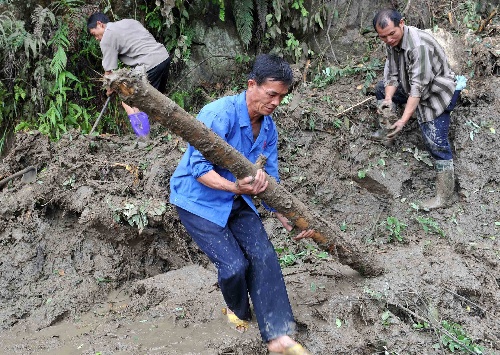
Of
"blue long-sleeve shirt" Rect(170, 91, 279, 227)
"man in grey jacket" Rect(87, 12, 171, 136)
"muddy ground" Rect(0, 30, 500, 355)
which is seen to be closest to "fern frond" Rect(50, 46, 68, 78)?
"man in grey jacket" Rect(87, 12, 171, 136)

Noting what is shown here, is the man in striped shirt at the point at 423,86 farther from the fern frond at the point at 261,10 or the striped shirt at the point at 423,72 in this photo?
the fern frond at the point at 261,10

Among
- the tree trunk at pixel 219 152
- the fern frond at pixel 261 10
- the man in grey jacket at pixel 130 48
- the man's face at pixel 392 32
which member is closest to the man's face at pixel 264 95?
the tree trunk at pixel 219 152

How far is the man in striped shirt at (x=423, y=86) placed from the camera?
4938 millimetres

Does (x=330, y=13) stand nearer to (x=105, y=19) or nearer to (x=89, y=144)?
(x=105, y=19)

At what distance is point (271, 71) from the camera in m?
3.15

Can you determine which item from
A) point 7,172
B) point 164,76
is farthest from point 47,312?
point 164,76

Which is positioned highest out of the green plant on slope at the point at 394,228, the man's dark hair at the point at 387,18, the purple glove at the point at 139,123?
the man's dark hair at the point at 387,18

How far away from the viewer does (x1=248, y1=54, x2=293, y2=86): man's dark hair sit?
3.16m

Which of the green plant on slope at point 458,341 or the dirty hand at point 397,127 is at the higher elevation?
the dirty hand at point 397,127

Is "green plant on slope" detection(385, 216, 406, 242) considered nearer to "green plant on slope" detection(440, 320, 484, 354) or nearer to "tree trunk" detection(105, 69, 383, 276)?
"tree trunk" detection(105, 69, 383, 276)

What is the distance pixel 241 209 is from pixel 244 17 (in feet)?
13.8

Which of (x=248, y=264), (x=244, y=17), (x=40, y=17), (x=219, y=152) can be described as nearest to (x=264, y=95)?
(x=219, y=152)

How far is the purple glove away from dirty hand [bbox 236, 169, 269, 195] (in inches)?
137

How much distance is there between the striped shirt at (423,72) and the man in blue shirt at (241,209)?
6.66 ft
